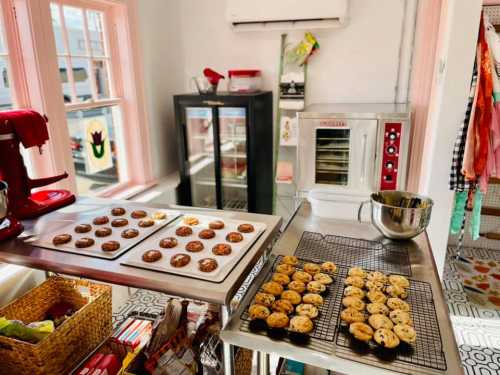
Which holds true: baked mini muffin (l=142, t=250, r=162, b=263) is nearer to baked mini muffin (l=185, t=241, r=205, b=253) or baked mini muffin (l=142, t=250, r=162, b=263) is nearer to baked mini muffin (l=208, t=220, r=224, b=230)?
baked mini muffin (l=185, t=241, r=205, b=253)

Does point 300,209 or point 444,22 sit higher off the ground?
point 444,22

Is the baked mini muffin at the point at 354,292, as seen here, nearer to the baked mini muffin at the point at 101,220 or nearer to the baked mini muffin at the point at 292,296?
the baked mini muffin at the point at 292,296

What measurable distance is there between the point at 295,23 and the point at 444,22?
46.4 inches

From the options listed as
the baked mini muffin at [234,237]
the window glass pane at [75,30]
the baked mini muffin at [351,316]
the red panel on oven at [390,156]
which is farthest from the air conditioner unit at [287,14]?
the baked mini muffin at [351,316]

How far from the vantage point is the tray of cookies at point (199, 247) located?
1.20 metres

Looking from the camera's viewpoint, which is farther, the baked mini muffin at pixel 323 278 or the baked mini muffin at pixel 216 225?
the baked mini muffin at pixel 216 225

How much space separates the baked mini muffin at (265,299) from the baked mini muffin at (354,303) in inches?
8.2

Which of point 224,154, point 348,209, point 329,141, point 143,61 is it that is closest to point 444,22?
point 329,141

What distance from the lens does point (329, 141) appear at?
2824 mm

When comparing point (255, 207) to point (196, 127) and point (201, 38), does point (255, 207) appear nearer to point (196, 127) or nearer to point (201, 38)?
point (196, 127)

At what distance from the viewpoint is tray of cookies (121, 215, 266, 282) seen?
3.93 ft

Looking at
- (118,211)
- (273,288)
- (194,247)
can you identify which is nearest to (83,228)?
(118,211)

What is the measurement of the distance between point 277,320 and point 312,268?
292 mm

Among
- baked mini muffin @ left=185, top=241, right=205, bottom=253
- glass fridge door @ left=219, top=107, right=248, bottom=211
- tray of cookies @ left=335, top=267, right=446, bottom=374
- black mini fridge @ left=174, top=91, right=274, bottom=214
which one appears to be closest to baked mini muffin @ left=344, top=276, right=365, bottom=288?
tray of cookies @ left=335, top=267, right=446, bottom=374
